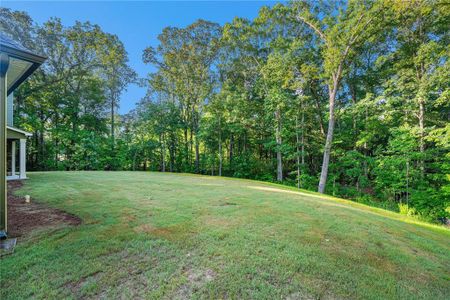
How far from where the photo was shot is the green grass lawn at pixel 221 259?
6.23ft

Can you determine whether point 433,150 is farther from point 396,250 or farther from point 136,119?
point 136,119

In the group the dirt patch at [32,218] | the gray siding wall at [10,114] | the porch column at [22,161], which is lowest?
the dirt patch at [32,218]

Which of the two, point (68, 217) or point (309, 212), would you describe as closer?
point (68, 217)

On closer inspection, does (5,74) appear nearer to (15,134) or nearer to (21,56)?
(21,56)

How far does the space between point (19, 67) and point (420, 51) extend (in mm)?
14764

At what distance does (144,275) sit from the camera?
6.77 feet

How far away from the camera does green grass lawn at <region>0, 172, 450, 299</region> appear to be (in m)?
1.90

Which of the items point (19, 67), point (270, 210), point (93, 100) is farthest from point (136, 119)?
point (270, 210)

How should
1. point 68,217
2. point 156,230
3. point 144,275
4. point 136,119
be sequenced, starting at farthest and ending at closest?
point 136,119 < point 68,217 < point 156,230 < point 144,275

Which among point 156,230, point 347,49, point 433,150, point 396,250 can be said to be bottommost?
point 396,250

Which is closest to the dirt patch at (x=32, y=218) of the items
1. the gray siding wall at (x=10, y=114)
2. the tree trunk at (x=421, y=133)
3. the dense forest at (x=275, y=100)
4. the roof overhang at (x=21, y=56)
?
the roof overhang at (x=21, y=56)

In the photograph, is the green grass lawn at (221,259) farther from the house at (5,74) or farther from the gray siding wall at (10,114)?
the gray siding wall at (10,114)

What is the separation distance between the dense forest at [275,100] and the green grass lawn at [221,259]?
7906mm

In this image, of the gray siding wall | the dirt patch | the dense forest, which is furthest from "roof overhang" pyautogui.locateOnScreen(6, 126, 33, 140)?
the dense forest
